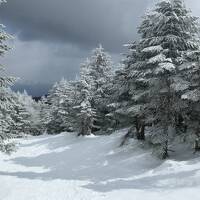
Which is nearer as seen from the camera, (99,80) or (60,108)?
(99,80)

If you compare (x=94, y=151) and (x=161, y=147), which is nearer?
(x=161, y=147)

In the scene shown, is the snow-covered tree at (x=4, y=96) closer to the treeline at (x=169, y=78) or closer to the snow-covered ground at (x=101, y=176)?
the snow-covered ground at (x=101, y=176)

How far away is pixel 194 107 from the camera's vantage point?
25188 mm

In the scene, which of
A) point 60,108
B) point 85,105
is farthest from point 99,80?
point 60,108

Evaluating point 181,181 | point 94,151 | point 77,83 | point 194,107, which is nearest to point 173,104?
point 194,107

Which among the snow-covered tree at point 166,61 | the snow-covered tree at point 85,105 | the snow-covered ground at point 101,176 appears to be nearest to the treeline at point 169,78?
the snow-covered tree at point 166,61

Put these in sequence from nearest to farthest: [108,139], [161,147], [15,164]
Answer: [161,147], [15,164], [108,139]

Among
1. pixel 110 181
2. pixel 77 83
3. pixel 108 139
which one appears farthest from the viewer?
pixel 77 83

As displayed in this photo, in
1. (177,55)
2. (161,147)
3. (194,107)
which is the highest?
(177,55)

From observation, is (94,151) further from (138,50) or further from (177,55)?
(177,55)

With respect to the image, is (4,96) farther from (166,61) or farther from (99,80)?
(99,80)

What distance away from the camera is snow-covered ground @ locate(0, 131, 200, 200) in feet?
64.4

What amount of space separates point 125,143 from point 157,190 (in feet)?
47.3

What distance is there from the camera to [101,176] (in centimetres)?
2533
